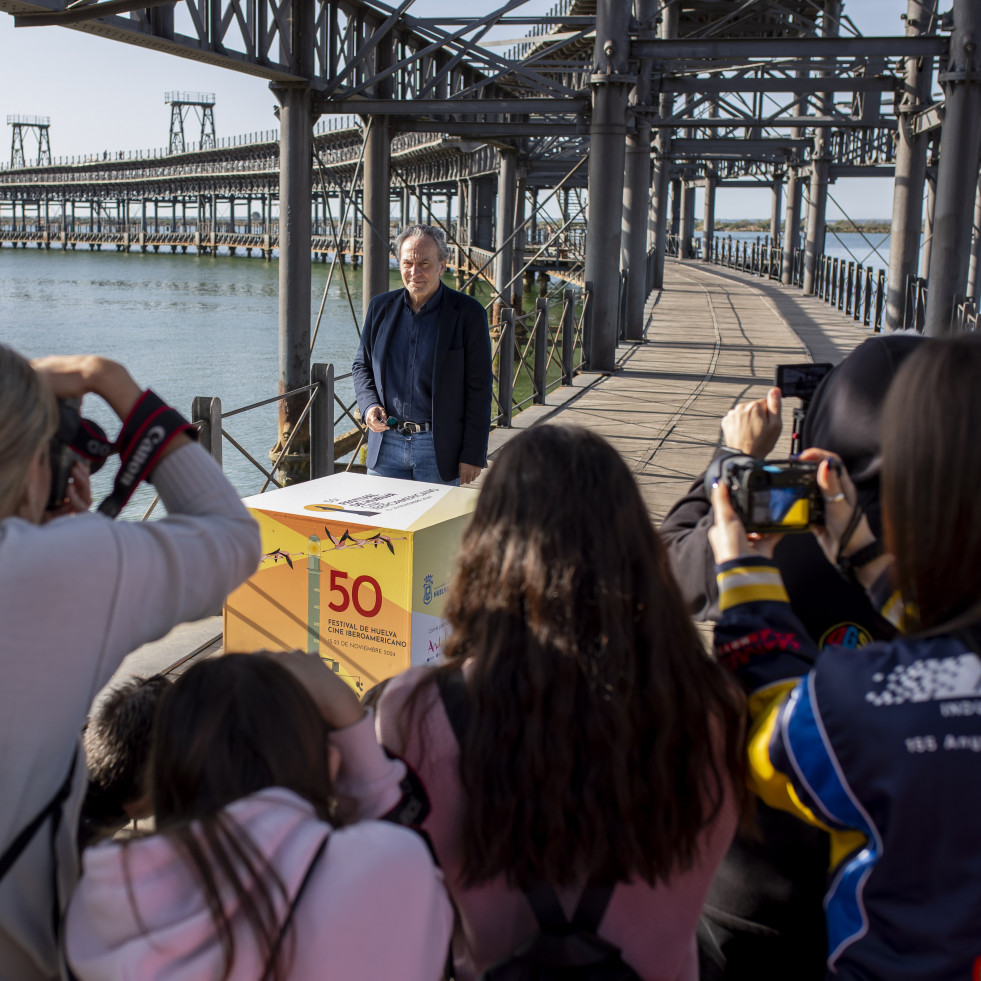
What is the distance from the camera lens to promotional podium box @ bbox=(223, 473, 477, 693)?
2859 mm

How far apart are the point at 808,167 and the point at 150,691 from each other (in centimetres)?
2889

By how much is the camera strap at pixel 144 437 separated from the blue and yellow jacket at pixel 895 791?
3.17ft

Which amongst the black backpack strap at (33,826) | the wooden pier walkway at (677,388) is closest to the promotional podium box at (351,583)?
the wooden pier walkway at (677,388)

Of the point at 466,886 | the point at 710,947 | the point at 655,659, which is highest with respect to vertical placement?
the point at 655,659

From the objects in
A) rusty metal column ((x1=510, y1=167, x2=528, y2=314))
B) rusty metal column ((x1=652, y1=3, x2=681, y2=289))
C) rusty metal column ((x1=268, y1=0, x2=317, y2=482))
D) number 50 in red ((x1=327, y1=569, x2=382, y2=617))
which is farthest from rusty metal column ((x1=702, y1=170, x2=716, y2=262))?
number 50 in red ((x1=327, y1=569, x2=382, y2=617))

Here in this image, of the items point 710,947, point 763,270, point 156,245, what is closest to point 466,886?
point 710,947

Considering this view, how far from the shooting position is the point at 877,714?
1292 mm

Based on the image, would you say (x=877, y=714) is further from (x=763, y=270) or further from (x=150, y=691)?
(x=763, y=270)

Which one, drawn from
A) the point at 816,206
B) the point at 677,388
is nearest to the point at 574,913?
the point at 677,388

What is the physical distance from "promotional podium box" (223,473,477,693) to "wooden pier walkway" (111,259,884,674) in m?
0.97

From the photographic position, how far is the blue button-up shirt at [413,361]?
4.39 m

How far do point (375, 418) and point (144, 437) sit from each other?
2777 millimetres

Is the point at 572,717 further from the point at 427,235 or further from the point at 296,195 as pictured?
the point at 296,195

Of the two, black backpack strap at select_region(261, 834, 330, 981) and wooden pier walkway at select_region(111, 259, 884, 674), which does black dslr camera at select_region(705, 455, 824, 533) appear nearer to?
black backpack strap at select_region(261, 834, 330, 981)
